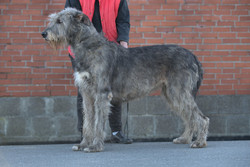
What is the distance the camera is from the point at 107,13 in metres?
6.16

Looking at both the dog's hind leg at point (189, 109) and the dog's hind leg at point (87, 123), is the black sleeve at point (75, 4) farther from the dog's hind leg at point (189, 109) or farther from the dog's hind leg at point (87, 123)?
the dog's hind leg at point (189, 109)

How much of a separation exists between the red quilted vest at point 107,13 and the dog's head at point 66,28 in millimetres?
523

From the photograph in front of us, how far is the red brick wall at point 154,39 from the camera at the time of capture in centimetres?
723

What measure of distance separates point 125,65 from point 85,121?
0.97m

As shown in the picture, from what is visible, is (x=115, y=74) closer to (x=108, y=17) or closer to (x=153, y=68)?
(x=153, y=68)

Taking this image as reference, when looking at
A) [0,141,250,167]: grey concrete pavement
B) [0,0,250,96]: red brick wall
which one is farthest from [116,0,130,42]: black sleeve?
[0,141,250,167]: grey concrete pavement

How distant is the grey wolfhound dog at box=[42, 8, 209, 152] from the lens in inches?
217

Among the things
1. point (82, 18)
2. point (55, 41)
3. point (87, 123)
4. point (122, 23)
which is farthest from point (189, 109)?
point (55, 41)

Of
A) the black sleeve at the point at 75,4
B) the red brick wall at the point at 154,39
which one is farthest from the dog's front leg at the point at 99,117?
the red brick wall at the point at 154,39

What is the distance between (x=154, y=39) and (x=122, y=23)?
1146 millimetres

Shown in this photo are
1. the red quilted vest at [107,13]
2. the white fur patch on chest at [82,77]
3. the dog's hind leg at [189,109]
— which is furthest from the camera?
the red quilted vest at [107,13]

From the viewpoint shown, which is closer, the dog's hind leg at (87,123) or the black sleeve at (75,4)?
the dog's hind leg at (87,123)

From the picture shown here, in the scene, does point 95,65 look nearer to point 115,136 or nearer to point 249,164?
point 115,136

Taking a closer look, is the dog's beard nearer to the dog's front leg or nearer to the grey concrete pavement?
the dog's front leg
